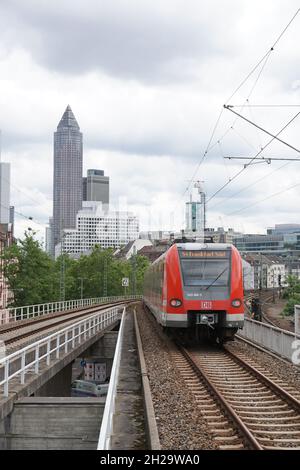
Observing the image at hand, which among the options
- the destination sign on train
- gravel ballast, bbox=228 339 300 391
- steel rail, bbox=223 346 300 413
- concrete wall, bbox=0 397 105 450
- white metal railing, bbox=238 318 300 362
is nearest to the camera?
steel rail, bbox=223 346 300 413

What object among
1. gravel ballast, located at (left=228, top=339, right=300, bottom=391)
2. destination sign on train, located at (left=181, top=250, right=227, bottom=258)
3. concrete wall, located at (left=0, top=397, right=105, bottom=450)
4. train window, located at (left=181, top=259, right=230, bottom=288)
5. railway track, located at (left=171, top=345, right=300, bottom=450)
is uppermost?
destination sign on train, located at (left=181, top=250, right=227, bottom=258)

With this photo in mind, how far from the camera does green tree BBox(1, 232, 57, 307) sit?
66188mm

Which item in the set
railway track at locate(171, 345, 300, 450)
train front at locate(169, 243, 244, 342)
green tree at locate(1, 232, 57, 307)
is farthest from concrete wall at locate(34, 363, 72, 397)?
green tree at locate(1, 232, 57, 307)

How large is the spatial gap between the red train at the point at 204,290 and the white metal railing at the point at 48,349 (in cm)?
348

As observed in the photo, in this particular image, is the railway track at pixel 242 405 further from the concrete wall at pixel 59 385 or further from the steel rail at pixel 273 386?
the concrete wall at pixel 59 385

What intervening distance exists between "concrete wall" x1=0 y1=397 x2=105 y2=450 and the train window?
730 centimetres

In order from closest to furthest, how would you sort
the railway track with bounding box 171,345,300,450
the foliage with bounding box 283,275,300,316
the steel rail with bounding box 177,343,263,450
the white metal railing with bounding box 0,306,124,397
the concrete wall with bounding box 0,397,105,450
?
1. the steel rail with bounding box 177,343,263,450
2. the railway track with bounding box 171,345,300,450
3. the concrete wall with bounding box 0,397,105,450
4. the white metal railing with bounding box 0,306,124,397
5. the foliage with bounding box 283,275,300,316

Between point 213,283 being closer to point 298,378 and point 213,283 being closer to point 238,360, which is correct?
point 238,360

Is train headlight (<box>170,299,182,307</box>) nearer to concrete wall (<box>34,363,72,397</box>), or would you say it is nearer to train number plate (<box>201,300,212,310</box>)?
train number plate (<box>201,300,212,310</box>)

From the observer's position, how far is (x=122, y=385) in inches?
530

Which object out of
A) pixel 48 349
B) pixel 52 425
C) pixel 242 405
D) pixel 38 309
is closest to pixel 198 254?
pixel 48 349

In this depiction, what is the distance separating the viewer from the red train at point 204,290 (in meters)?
18.5
